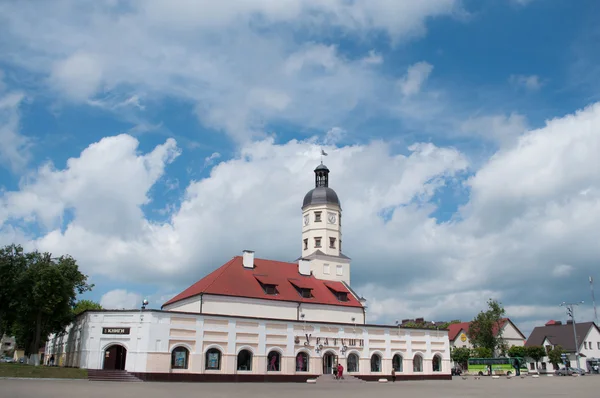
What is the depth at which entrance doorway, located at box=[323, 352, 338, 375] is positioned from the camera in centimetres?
4775

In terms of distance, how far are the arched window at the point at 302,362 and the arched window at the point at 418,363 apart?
13.4 metres

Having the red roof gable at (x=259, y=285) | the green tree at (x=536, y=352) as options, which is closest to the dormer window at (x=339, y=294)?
the red roof gable at (x=259, y=285)

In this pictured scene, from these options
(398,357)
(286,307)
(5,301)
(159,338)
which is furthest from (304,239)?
(5,301)

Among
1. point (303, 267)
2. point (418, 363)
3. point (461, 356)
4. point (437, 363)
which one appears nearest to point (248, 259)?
point (303, 267)

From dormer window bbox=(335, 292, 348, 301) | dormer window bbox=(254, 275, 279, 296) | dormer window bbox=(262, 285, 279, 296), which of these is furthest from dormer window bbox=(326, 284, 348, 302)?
dormer window bbox=(262, 285, 279, 296)

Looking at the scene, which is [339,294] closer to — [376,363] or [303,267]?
[303,267]

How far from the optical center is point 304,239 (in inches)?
2542

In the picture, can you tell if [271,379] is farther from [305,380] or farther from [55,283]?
[55,283]

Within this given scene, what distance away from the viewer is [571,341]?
292ft

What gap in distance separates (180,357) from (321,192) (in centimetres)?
3000

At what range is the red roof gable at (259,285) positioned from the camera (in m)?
49.9

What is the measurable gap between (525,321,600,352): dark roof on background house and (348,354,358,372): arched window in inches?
2090

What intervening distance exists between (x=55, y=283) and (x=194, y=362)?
14947 millimetres

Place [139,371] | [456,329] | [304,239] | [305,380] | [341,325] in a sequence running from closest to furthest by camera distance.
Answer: [139,371] < [305,380] < [341,325] < [304,239] < [456,329]
